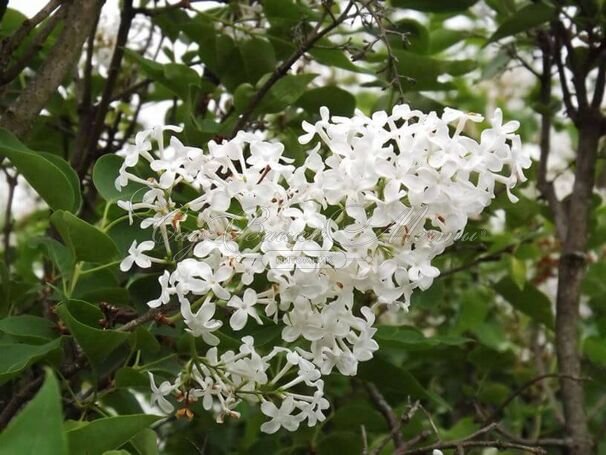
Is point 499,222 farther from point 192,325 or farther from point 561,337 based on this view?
point 192,325

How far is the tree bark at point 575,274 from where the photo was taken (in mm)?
1550

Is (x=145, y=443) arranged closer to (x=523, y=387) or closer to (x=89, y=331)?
(x=89, y=331)

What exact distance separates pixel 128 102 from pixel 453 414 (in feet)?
3.59

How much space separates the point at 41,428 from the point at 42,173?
52 centimetres

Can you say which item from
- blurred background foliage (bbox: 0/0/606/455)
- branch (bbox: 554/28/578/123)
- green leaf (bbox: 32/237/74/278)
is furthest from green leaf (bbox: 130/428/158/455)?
branch (bbox: 554/28/578/123)

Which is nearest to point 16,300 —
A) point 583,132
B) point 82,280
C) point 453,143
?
point 82,280

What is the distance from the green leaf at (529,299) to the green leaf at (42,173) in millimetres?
928

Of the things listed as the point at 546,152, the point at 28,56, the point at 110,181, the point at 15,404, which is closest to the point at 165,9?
the point at 28,56

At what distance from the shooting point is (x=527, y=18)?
4.93 feet

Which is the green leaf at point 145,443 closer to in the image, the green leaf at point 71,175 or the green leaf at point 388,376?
the green leaf at point 71,175

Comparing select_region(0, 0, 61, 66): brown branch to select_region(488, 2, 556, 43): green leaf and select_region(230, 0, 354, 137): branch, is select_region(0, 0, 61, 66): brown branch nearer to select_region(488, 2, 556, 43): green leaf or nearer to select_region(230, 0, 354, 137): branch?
select_region(230, 0, 354, 137): branch

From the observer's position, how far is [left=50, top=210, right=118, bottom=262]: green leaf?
1004 mm

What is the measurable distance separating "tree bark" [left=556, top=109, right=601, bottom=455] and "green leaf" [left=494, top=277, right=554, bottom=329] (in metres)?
0.08

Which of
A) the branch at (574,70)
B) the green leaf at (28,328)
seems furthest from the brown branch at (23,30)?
the branch at (574,70)
